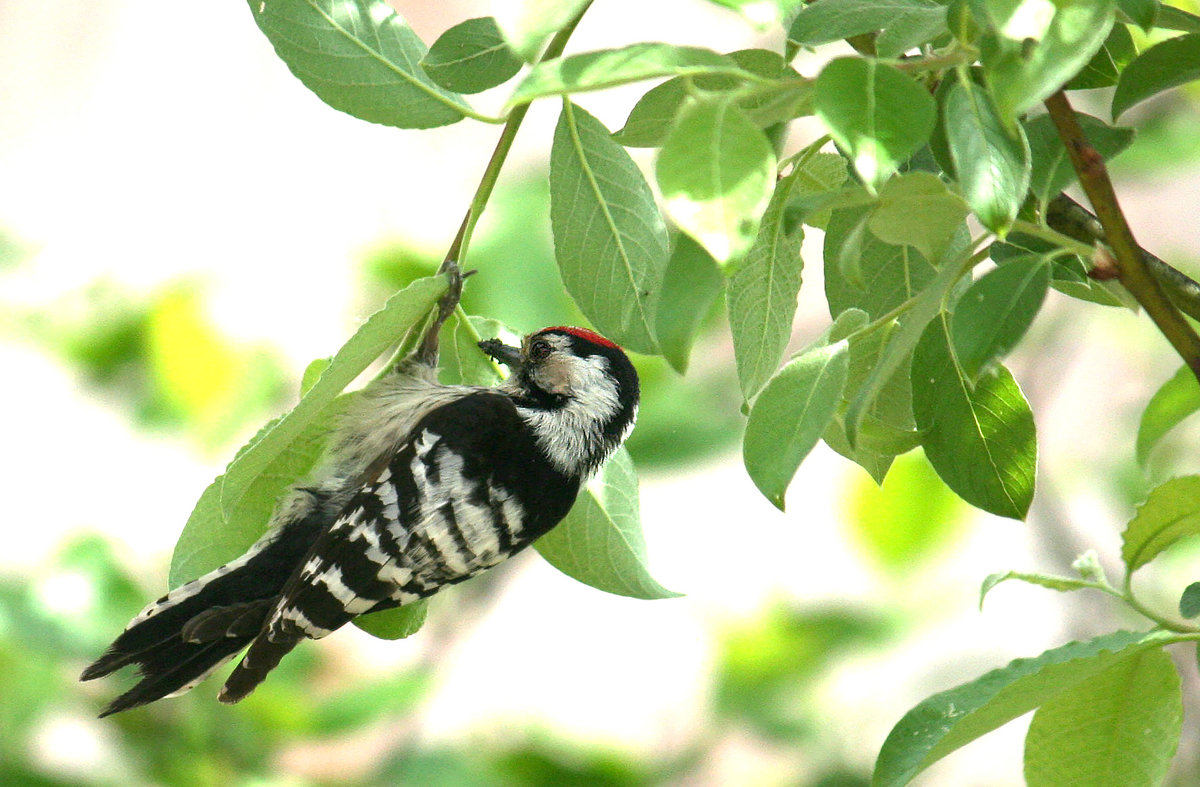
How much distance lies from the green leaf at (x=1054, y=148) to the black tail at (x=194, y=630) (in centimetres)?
111

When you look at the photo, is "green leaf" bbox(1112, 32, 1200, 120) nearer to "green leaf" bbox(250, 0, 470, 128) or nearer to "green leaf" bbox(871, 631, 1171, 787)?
"green leaf" bbox(871, 631, 1171, 787)

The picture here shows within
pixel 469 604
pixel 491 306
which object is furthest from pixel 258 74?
pixel 491 306

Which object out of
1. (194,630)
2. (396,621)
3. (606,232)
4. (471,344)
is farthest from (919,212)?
(194,630)

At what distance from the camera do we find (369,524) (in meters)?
1.63

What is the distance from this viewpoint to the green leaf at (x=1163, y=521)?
3.12ft

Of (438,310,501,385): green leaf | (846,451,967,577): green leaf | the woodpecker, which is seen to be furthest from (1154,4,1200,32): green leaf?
(846,451,967,577): green leaf

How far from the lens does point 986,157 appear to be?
2.18 ft

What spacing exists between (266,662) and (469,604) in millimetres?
2750

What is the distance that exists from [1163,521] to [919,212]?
1.37 ft

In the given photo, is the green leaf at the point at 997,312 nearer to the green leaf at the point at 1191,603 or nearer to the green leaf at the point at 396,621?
the green leaf at the point at 1191,603

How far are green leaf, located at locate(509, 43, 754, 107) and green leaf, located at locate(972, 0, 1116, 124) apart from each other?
0.43ft

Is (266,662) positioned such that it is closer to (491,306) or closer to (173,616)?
(173,616)

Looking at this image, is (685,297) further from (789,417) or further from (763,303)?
(763,303)

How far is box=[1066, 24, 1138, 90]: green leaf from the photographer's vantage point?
3.18 ft
